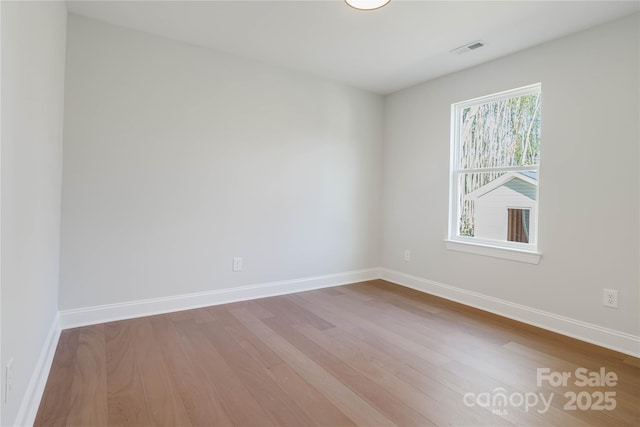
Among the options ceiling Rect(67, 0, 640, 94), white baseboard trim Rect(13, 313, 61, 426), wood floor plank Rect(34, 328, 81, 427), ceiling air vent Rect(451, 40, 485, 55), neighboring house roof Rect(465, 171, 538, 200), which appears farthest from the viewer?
neighboring house roof Rect(465, 171, 538, 200)

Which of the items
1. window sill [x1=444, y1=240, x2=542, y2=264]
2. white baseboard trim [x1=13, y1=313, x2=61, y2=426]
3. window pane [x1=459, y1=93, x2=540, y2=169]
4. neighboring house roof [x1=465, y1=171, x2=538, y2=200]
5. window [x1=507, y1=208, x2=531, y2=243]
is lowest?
white baseboard trim [x1=13, y1=313, x2=61, y2=426]

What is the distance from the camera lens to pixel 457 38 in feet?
9.19

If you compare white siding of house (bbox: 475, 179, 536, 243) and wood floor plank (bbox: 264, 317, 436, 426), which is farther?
white siding of house (bbox: 475, 179, 536, 243)

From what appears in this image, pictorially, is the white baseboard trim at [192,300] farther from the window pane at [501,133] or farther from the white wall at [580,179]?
the window pane at [501,133]

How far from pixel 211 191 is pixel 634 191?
3.35 meters

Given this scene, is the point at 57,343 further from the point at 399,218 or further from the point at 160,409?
the point at 399,218

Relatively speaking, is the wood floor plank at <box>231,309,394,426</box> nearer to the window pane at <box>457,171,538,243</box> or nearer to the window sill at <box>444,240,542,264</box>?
the window sill at <box>444,240,542,264</box>

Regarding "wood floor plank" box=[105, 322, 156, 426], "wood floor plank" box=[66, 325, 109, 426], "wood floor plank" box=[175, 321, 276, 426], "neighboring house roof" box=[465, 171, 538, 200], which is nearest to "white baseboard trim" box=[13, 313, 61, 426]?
"wood floor plank" box=[66, 325, 109, 426]

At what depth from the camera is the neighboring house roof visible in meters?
2.97

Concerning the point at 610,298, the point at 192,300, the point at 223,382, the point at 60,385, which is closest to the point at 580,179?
the point at 610,298

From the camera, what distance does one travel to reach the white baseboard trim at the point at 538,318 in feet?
7.85

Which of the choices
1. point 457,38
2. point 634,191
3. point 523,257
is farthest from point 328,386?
point 457,38

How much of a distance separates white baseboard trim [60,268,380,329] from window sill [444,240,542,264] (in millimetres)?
1271

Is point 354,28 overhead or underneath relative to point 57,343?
overhead
